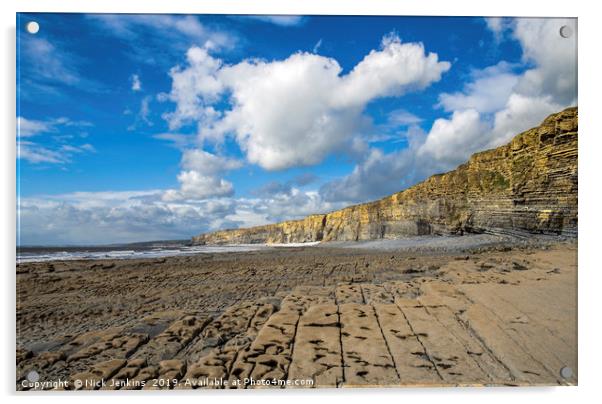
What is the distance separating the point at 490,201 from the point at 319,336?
13240mm

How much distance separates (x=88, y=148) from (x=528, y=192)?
1212 cm

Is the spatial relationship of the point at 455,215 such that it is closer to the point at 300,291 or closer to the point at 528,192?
the point at 528,192

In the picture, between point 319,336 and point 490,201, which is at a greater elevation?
point 490,201

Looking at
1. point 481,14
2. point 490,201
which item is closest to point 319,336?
point 481,14

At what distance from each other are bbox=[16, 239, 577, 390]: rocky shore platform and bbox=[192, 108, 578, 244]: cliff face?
151 cm

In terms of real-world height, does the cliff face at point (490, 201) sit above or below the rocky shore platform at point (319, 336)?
above

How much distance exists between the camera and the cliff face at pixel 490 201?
6.88 meters

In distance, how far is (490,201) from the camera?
14.3m

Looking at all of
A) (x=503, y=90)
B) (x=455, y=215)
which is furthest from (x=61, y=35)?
(x=455, y=215)

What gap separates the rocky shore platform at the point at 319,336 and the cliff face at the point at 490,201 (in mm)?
1514

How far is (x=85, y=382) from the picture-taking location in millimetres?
3281

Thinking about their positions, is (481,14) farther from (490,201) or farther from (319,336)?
(490,201)

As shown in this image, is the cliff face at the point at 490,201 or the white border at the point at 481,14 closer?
the white border at the point at 481,14

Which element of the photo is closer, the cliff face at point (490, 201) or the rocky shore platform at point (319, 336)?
the rocky shore platform at point (319, 336)
